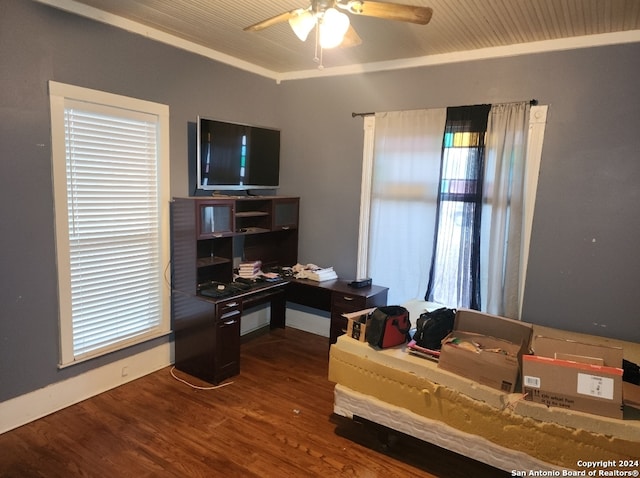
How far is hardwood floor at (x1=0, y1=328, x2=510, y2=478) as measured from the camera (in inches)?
91.8

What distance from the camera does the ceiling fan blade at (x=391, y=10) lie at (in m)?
1.88

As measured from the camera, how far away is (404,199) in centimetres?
372

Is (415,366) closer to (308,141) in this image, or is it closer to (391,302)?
(391,302)

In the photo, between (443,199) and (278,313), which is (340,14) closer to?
(443,199)

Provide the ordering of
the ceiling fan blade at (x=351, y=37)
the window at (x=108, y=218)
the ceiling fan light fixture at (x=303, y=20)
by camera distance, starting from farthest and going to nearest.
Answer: the window at (x=108, y=218)
the ceiling fan blade at (x=351, y=37)
the ceiling fan light fixture at (x=303, y=20)

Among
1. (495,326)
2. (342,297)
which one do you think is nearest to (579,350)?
(495,326)

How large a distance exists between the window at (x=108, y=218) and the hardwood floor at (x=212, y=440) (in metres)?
0.48

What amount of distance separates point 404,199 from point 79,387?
3.07 meters

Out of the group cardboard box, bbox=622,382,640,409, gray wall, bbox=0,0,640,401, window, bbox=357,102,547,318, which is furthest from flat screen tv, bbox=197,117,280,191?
cardboard box, bbox=622,382,640,409

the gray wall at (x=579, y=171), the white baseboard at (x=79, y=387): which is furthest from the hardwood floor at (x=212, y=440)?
the gray wall at (x=579, y=171)

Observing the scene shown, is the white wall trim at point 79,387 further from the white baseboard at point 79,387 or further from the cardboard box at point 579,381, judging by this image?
the cardboard box at point 579,381

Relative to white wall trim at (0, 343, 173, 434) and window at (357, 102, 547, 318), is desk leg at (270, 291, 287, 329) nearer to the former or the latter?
window at (357, 102, 547, 318)

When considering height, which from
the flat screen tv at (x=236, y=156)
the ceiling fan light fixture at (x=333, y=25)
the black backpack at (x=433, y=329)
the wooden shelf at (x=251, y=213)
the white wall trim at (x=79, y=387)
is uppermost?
the ceiling fan light fixture at (x=333, y=25)

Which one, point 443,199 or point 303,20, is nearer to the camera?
point 303,20
